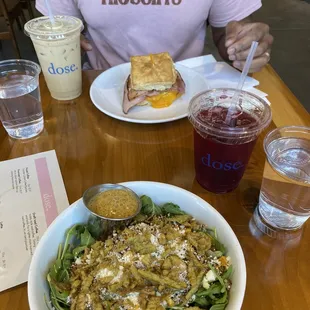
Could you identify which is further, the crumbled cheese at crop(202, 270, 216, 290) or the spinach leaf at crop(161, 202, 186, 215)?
the spinach leaf at crop(161, 202, 186, 215)

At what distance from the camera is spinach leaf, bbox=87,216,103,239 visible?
0.65 meters

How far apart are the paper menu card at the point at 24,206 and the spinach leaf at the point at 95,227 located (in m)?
0.14

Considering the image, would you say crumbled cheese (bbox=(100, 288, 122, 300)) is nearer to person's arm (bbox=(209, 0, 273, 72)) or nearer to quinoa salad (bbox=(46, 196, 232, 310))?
quinoa salad (bbox=(46, 196, 232, 310))

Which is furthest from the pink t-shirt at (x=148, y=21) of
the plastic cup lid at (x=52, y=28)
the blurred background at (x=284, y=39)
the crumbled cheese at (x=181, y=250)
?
the blurred background at (x=284, y=39)

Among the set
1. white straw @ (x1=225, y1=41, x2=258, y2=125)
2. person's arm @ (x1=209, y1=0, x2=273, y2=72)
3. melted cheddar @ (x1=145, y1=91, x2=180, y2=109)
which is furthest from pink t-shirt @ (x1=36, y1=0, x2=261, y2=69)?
white straw @ (x1=225, y1=41, x2=258, y2=125)

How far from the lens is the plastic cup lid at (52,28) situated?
1017 millimetres

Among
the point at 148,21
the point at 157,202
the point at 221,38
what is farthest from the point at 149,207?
the point at 221,38

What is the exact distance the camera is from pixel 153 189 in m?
0.69

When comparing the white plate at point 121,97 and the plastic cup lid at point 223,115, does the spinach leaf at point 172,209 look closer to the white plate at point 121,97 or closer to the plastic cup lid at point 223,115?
the plastic cup lid at point 223,115

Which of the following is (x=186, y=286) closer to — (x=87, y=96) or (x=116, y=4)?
(x=87, y=96)

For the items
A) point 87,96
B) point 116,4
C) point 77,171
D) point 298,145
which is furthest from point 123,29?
point 298,145

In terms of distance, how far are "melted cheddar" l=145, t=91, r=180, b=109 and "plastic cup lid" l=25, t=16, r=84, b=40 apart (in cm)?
31

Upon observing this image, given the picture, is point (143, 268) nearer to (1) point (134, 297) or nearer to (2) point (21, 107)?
(1) point (134, 297)

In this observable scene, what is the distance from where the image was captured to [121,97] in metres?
1.16
